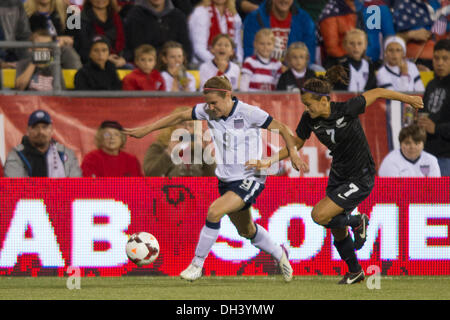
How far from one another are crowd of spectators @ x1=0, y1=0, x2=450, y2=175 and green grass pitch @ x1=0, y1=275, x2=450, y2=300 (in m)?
2.09

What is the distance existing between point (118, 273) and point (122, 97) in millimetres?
2304

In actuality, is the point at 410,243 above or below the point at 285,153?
below

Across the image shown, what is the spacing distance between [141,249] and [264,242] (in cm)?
132

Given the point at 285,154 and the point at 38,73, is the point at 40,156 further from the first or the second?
the point at 285,154

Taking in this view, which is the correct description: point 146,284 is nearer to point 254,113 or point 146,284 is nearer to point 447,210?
point 254,113

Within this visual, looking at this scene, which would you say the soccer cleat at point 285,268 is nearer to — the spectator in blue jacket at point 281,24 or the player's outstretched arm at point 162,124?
the player's outstretched arm at point 162,124

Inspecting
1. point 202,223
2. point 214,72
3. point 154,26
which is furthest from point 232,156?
point 154,26

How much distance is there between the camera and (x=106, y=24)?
42.3 ft

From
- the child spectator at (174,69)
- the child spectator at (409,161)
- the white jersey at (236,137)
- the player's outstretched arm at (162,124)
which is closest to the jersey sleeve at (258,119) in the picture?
the white jersey at (236,137)

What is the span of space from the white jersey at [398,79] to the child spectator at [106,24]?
3578mm

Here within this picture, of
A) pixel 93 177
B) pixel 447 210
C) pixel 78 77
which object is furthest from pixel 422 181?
pixel 78 77

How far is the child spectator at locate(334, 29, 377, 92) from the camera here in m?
12.6

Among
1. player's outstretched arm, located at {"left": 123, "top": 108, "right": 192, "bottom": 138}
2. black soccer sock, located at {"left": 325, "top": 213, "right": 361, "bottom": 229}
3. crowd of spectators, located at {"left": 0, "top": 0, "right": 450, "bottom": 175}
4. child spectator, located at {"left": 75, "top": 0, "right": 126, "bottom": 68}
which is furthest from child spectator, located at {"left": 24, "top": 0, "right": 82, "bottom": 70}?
black soccer sock, located at {"left": 325, "top": 213, "right": 361, "bottom": 229}

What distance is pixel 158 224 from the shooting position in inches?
418
